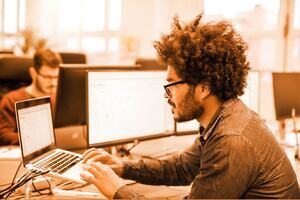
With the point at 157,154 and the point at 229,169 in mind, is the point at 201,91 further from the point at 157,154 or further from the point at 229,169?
the point at 157,154

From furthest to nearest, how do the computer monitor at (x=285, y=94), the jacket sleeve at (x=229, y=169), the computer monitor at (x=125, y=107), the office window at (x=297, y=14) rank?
the office window at (x=297, y=14) < the computer monitor at (x=285, y=94) < the computer monitor at (x=125, y=107) < the jacket sleeve at (x=229, y=169)

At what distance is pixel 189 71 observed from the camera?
1.21m

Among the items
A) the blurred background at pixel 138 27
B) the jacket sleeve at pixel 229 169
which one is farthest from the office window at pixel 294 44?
the jacket sleeve at pixel 229 169

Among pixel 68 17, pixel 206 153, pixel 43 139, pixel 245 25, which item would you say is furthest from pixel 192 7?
pixel 206 153

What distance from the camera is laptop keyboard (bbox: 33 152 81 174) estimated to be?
1.35 meters

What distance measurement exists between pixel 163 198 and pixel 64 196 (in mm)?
341

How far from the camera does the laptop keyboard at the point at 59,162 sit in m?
1.35

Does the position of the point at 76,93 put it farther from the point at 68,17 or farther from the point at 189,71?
the point at 68,17

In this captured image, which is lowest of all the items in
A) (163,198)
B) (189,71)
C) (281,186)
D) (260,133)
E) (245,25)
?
(163,198)

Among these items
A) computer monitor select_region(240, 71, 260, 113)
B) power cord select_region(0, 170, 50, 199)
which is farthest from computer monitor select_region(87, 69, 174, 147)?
computer monitor select_region(240, 71, 260, 113)

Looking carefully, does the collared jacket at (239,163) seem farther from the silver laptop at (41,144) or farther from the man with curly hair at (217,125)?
the silver laptop at (41,144)

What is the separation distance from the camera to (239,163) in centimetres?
99

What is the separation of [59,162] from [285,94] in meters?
1.57

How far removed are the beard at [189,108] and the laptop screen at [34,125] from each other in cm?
55
